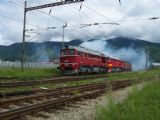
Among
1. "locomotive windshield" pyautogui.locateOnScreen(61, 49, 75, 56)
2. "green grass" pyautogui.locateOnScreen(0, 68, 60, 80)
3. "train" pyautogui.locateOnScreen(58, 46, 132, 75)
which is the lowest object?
"green grass" pyautogui.locateOnScreen(0, 68, 60, 80)

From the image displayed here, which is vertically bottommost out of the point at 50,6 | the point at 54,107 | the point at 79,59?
the point at 54,107

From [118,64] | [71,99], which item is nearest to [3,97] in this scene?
[71,99]

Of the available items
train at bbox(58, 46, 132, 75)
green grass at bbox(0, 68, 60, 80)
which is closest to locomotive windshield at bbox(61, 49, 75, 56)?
train at bbox(58, 46, 132, 75)

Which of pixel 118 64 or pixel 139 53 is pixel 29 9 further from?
pixel 139 53

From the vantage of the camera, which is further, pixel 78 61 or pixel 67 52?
pixel 67 52

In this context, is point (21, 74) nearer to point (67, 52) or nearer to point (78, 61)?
point (67, 52)

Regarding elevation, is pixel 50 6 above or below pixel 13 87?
above

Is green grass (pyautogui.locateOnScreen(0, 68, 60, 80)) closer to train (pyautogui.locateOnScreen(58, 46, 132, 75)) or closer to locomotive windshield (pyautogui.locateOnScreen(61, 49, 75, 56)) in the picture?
train (pyautogui.locateOnScreen(58, 46, 132, 75))

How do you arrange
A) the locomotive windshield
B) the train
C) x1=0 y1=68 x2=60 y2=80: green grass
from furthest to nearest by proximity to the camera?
the locomotive windshield → the train → x1=0 y1=68 x2=60 y2=80: green grass

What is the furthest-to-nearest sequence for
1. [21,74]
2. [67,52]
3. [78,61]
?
1. [67,52]
2. [78,61]
3. [21,74]

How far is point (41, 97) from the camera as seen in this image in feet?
52.4

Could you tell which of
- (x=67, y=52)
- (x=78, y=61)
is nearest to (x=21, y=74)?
(x=67, y=52)

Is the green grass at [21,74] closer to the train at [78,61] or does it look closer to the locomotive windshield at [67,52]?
the train at [78,61]

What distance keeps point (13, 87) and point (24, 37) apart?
62.1ft
